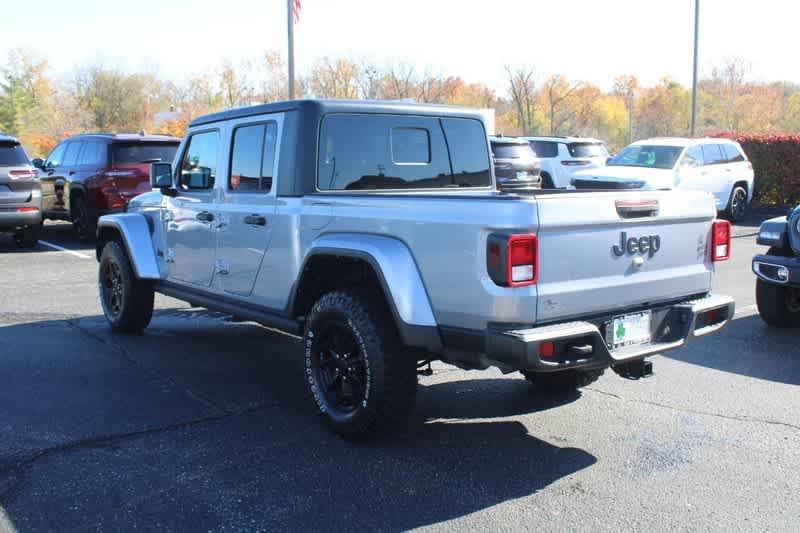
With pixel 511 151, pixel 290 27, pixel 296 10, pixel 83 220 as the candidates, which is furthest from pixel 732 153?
pixel 83 220

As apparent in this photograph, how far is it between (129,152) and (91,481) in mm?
9833

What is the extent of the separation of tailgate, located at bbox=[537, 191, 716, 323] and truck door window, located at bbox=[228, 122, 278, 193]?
2.03 meters

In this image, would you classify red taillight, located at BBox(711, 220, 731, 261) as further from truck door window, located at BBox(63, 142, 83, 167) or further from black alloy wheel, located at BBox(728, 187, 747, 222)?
black alloy wheel, located at BBox(728, 187, 747, 222)

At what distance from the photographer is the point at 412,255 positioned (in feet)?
13.3

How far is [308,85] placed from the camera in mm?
48312

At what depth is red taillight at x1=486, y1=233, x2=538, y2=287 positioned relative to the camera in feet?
12.0

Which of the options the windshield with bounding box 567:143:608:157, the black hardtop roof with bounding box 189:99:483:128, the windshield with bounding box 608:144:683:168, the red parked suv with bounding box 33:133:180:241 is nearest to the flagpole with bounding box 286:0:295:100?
the windshield with bounding box 567:143:608:157

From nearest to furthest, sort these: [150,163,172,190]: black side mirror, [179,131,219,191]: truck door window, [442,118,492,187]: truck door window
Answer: [442,118,492,187]: truck door window → [179,131,219,191]: truck door window → [150,163,172,190]: black side mirror

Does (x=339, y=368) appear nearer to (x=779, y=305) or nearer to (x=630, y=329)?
(x=630, y=329)

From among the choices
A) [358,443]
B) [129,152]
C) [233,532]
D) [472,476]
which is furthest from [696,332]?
[129,152]

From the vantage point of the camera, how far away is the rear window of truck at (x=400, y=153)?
490 cm

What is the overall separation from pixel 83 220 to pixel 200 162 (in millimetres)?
8407

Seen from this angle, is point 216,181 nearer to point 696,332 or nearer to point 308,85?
point 696,332

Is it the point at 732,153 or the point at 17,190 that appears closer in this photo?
the point at 17,190
